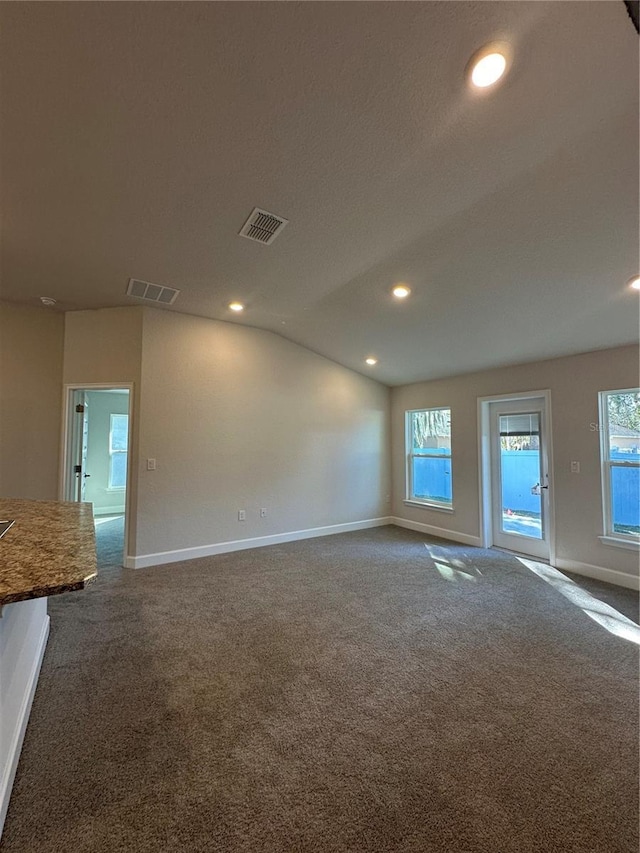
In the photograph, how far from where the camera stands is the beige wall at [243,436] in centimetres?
398

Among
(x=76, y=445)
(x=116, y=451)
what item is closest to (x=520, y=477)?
(x=76, y=445)

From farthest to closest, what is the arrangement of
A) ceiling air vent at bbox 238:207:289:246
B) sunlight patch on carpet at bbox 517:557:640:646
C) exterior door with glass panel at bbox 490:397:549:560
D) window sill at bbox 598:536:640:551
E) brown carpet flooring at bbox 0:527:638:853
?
exterior door with glass panel at bbox 490:397:549:560, window sill at bbox 598:536:640:551, sunlight patch on carpet at bbox 517:557:640:646, ceiling air vent at bbox 238:207:289:246, brown carpet flooring at bbox 0:527:638:853

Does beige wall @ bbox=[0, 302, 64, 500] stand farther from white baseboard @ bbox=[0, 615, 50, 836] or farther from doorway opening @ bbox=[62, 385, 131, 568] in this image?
white baseboard @ bbox=[0, 615, 50, 836]

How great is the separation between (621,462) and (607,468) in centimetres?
13

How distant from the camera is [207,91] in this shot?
1.52m

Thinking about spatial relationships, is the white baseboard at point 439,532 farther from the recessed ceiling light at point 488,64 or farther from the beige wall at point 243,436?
the recessed ceiling light at point 488,64

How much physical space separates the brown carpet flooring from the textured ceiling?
2801mm

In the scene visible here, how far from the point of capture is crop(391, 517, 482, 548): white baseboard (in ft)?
15.7

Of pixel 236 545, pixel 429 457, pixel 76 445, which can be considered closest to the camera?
pixel 76 445

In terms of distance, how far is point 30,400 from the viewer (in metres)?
3.91

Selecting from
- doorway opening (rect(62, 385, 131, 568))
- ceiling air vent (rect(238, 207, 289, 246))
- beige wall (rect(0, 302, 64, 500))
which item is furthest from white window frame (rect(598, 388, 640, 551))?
doorway opening (rect(62, 385, 131, 568))

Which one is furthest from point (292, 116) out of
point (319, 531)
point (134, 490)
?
point (319, 531)

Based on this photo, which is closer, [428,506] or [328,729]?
[328,729]

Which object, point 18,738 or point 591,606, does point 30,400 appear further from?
point 591,606
